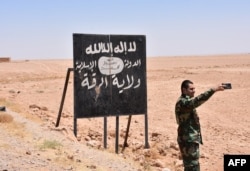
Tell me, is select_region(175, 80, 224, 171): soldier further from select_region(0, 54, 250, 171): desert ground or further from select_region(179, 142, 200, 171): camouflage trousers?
select_region(0, 54, 250, 171): desert ground

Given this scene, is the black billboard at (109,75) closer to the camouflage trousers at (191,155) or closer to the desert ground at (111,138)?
the desert ground at (111,138)

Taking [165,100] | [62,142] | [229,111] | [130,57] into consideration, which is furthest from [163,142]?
[165,100]

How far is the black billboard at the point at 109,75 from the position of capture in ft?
31.7

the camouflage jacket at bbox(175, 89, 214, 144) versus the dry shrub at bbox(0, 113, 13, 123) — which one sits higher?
the camouflage jacket at bbox(175, 89, 214, 144)

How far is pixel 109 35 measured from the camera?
9836 mm

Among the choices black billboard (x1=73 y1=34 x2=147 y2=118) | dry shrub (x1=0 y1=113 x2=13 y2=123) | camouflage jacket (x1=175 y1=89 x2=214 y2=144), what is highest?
black billboard (x1=73 y1=34 x2=147 y2=118)

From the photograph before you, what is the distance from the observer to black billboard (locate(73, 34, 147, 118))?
965 cm

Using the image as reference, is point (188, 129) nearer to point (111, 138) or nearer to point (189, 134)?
point (189, 134)

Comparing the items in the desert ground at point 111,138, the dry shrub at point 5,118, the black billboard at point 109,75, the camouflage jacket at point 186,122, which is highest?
the black billboard at point 109,75

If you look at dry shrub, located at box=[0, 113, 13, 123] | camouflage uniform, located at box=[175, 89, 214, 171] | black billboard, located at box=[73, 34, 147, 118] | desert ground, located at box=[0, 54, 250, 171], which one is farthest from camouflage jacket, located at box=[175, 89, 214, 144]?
dry shrub, located at box=[0, 113, 13, 123]

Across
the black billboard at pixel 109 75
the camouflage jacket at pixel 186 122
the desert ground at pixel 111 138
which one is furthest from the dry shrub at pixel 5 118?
the camouflage jacket at pixel 186 122

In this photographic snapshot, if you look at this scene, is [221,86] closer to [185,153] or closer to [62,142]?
[185,153]

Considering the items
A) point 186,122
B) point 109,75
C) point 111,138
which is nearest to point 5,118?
point 109,75

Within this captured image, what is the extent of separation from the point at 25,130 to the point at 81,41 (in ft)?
6.88
